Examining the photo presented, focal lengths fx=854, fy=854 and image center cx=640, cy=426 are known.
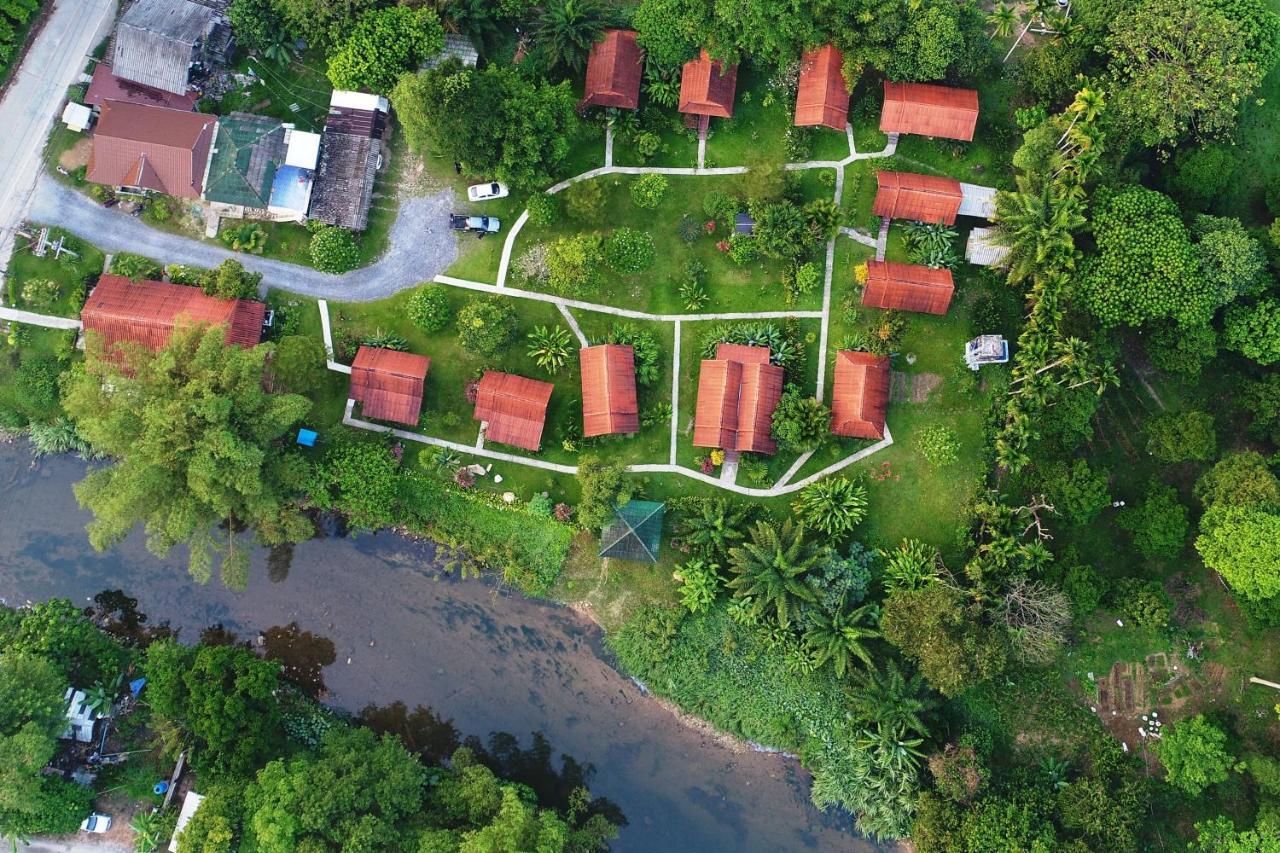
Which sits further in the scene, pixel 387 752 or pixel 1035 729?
pixel 1035 729

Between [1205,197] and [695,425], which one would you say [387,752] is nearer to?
[695,425]

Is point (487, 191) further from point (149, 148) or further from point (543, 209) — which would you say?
point (149, 148)

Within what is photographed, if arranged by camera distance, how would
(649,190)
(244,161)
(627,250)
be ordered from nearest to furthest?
(244,161)
(649,190)
(627,250)

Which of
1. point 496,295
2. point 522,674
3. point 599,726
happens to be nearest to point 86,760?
point 522,674

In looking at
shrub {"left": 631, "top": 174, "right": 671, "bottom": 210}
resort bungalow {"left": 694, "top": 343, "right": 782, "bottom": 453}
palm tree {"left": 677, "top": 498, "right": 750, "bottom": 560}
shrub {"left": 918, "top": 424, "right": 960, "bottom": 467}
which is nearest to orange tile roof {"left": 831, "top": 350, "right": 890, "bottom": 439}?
shrub {"left": 918, "top": 424, "right": 960, "bottom": 467}

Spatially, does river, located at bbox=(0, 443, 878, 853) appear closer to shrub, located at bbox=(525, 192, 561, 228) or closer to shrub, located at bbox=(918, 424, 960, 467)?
shrub, located at bbox=(918, 424, 960, 467)

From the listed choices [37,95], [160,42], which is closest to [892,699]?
[160,42]
